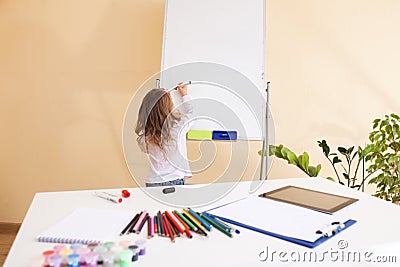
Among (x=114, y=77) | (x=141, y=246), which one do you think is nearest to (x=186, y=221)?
(x=141, y=246)

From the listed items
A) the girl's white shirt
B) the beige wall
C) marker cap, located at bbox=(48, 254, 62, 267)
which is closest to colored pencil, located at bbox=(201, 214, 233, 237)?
marker cap, located at bbox=(48, 254, 62, 267)

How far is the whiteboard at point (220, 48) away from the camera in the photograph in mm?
2203

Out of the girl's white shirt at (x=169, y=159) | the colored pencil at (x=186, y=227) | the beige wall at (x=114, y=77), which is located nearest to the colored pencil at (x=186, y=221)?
the colored pencil at (x=186, y=227)

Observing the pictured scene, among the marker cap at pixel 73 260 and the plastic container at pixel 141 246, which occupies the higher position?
the plastic container at pixel 141 246

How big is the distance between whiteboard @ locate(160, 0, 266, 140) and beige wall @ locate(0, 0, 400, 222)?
0.34m

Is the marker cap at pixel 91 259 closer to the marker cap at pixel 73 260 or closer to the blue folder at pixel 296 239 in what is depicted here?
the marker cap at pixel 73 260

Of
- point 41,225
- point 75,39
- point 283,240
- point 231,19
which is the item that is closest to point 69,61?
point 75,39

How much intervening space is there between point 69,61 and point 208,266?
7.12ft

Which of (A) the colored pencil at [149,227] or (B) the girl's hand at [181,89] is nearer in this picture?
(A) the colored pencil at [149,227]

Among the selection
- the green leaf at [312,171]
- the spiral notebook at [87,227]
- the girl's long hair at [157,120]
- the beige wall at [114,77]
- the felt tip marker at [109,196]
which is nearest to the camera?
the spiral notebook at [87,227]

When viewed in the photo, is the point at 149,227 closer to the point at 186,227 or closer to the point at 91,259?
the point at 186,227

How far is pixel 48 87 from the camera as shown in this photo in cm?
254

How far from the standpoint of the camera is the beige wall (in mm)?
2508

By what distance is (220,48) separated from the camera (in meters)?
2.21
